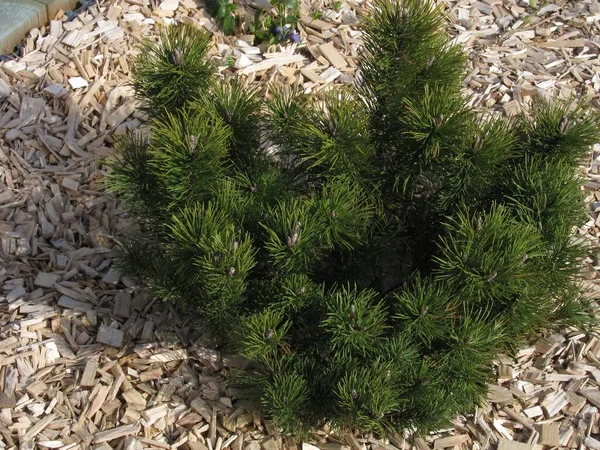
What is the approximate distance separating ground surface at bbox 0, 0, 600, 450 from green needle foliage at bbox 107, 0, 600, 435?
11.3 inches

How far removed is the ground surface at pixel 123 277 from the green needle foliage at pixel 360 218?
29cm

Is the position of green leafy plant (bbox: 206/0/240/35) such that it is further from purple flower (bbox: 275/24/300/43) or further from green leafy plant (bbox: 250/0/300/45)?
purple flower (bbox: 275/24/300/43)

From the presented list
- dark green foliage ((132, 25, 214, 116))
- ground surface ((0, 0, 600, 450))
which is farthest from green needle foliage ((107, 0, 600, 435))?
ground surface ((0, 0, 600, 450))

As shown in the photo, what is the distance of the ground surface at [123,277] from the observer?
94.8 inches

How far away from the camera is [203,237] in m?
1.92

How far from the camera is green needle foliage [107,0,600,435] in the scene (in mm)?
1959

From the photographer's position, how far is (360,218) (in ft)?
6.81

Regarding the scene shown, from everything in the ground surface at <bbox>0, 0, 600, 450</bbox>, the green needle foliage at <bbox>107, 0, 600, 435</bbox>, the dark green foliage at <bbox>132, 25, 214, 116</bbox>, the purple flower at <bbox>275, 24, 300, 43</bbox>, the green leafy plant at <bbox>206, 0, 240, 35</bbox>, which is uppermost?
the dark green foliage at <bbox>132, 25, 214, 116</bbox>

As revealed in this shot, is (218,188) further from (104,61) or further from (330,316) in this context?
(104,61)

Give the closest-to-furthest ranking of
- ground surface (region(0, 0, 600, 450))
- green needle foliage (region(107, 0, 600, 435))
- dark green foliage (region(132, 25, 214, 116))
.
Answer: green needle foliage (region(107, 0, 600, 435)) → dark green foliage (region(132, 25, 214, 116)) → ground surface (region(0, 0, 600, 450))

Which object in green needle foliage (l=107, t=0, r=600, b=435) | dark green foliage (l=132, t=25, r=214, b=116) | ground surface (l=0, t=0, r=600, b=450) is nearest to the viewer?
green needle foliage (l=107, t=0, r=600, b=435)

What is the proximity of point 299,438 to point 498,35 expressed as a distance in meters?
2.25

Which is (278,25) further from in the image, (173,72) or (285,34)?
(173,72)

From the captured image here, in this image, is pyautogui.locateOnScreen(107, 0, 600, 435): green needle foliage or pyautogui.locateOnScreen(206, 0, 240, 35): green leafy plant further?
pyautogui.locateOnScreen(206, 0, 240, 35): green leafy plant
